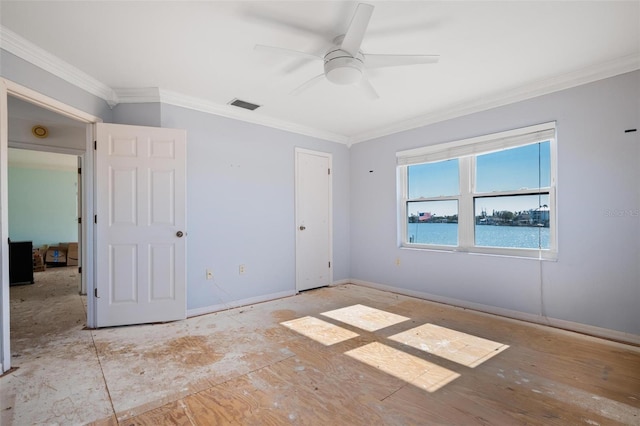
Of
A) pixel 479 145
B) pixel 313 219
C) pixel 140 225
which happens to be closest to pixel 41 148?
pixel 140 225

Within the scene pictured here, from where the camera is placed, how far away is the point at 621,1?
193cm

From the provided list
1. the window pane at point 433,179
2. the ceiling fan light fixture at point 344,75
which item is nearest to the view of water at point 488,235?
the window pane at point 433,179

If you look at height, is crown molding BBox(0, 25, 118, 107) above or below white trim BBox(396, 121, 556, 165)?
above

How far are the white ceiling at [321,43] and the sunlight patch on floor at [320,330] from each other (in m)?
2.52

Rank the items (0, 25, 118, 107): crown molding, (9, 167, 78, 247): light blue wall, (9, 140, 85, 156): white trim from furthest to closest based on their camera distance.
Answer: (9, 167, 78, 247): light blue wall, (9, 140, 85, 156): white trim, (0, 25, 118, 107): crown molding

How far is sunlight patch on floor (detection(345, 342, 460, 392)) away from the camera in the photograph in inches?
80.9

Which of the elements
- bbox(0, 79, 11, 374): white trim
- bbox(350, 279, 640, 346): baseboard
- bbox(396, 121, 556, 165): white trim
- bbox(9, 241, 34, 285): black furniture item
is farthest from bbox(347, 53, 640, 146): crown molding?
bbox(9, 241, 34, 285): black furniture item

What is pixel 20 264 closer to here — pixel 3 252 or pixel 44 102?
pixel 3 252

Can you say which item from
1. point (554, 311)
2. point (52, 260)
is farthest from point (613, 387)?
point (52, 260)

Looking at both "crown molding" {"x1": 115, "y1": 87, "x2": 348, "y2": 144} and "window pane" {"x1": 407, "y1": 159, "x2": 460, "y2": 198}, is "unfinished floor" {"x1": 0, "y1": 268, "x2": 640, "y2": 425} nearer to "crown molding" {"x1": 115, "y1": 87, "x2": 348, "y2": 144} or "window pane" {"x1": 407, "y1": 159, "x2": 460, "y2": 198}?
"window pane" {"x1": 407, "y1": 159, "x2": 460, "y2": 198}

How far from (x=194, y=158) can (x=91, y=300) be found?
183 cm

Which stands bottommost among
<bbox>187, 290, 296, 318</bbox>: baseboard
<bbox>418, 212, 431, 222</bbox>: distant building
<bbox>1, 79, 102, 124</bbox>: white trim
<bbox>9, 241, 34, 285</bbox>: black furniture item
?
<bbox>187, 290, 296, 318</bbox>: baseboard

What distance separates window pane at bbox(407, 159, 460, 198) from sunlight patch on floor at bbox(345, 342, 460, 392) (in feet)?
7.74

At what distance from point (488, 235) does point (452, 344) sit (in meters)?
1.60
